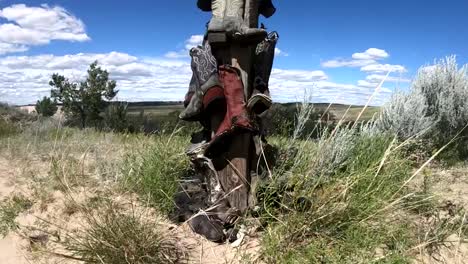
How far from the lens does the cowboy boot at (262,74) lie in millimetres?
3963

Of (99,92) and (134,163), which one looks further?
(99,92)

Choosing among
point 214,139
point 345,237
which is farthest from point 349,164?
point 214,139

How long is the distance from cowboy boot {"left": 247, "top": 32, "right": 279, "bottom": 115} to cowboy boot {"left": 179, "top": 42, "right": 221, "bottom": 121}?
34cm

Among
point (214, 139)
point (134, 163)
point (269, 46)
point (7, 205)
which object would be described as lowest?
point (7, 205)

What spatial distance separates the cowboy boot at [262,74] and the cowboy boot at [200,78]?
339 millimetres

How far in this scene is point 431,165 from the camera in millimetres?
7359

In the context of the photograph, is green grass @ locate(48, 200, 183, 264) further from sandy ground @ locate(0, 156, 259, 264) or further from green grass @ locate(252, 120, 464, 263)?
green grass @ locate(252, 120, 464, 263)

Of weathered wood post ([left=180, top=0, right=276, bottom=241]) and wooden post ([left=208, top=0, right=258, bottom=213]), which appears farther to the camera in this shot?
wooden post ([left=208, top=0, right=258, bottom=213])

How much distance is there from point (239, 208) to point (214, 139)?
61 cm

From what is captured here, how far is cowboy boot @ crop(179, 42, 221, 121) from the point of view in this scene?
13.2 feet

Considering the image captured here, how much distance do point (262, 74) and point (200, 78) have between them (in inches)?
21.6

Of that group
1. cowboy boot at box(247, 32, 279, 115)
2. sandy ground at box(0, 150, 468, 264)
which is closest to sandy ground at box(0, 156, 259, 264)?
sandy ground at box(0, 150, 468, 264)

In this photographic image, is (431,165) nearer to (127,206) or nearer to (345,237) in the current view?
(345,237)

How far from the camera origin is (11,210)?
450 cm
